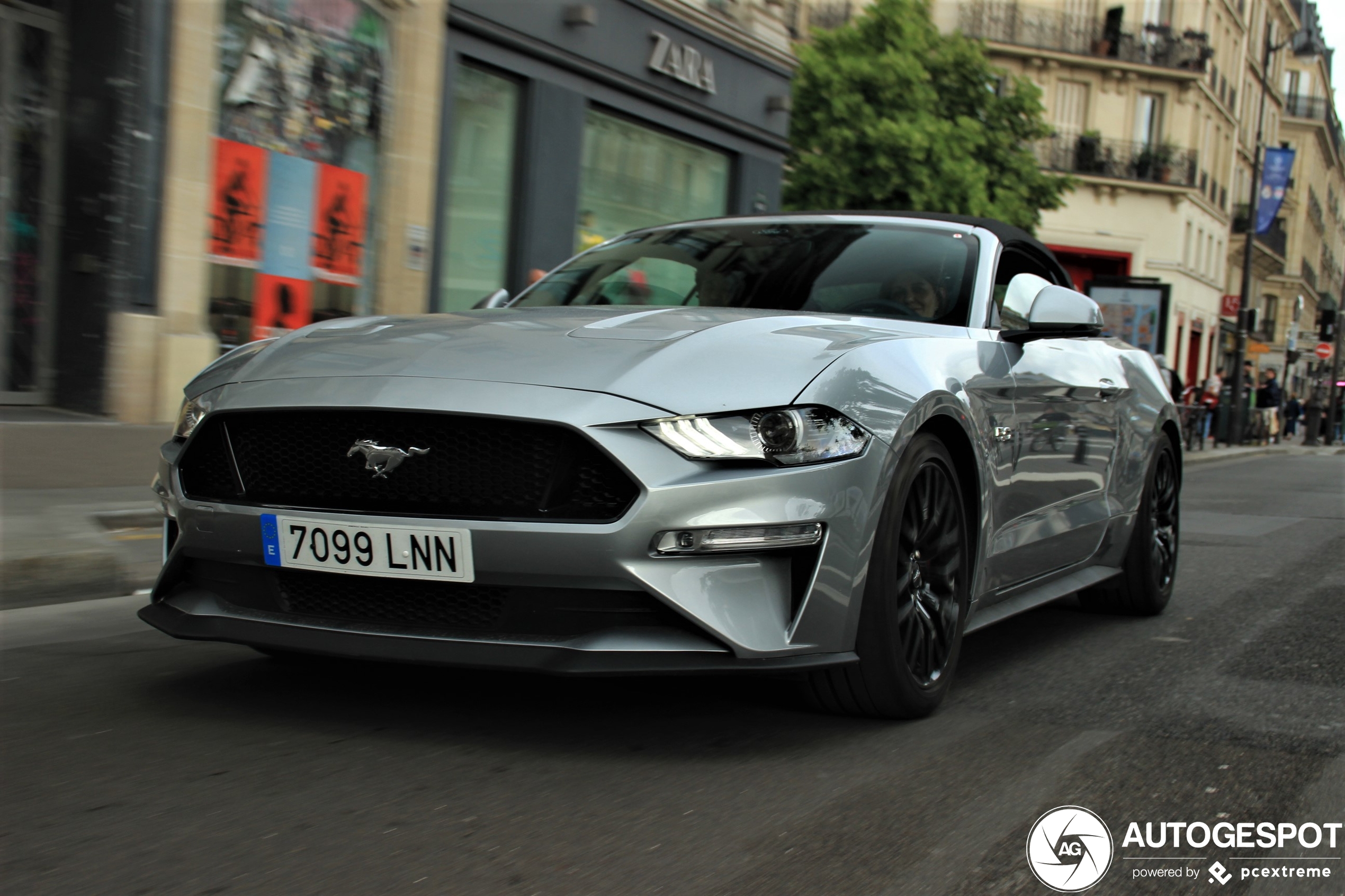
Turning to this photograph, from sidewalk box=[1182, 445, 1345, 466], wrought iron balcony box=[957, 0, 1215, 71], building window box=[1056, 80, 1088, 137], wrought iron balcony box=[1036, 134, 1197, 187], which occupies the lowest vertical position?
Answer: sidewalk box=[1182, 445, 1345, 466]

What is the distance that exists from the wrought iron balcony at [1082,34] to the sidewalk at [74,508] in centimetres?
3607

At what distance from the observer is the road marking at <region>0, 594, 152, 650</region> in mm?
4688

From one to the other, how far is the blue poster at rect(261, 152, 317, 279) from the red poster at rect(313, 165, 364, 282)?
0.09 m

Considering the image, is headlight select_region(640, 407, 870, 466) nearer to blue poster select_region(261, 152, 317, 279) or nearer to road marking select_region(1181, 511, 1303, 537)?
road marking select_region(1181, 511, 1303, 537)

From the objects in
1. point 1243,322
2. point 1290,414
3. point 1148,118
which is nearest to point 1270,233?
point 1148,118

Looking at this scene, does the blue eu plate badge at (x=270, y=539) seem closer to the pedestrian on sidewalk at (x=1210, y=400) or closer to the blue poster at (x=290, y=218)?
the blue poster at (x=290, y=218)

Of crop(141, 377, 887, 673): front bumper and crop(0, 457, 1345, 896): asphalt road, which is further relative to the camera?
crop(141, 377, 887, 673): front bumper

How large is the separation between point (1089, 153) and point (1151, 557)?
3822 centimetres

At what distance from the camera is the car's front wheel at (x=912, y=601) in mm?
3459

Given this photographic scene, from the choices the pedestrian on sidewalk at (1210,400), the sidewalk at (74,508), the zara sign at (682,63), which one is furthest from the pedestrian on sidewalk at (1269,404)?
the sidewalk at (74,508)

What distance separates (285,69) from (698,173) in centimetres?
692

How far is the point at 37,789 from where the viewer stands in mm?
2898

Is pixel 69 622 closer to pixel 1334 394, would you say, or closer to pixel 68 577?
pixel 68 577

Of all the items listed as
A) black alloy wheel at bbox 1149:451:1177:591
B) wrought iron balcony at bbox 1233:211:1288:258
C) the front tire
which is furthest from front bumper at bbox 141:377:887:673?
wrought iron balcony at bbox 1233:211:1288:258
